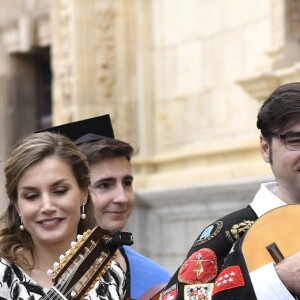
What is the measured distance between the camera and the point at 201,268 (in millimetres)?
4133

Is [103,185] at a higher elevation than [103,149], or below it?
below

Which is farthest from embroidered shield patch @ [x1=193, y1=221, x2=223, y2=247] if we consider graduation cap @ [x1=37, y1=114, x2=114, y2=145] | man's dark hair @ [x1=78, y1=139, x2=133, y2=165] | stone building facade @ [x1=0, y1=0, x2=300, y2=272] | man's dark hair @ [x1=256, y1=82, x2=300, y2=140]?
stone building facade @ [x1=0, y1=0, x2=300, y2=272]

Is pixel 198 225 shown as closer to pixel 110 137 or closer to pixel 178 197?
pixel 178 197

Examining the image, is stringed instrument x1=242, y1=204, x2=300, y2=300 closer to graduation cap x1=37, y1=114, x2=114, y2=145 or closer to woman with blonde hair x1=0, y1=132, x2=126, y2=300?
woman with blonde hair x1=0, y1=132, x2=126, y2=300

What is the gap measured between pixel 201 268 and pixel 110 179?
152cm

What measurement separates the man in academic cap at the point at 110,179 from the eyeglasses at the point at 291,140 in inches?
58.1

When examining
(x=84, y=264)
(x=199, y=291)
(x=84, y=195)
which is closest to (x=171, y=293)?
(x=199, y=291)

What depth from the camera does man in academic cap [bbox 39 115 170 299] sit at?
5.50 metres

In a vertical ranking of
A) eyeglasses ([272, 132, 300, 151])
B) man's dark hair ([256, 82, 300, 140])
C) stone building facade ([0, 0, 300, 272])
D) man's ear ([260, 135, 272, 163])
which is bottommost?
stone building facade ([0, 0, 300, 272])

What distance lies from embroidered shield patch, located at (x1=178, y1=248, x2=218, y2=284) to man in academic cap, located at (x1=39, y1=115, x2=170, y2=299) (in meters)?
1.29

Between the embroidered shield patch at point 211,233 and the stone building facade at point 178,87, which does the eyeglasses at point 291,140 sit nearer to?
the embroidered shield patch at point 211,233

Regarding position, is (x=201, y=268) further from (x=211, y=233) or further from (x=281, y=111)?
(x=281, y=111)

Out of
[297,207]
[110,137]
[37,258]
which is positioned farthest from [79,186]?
[110,137]

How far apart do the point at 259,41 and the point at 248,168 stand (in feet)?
3.26
